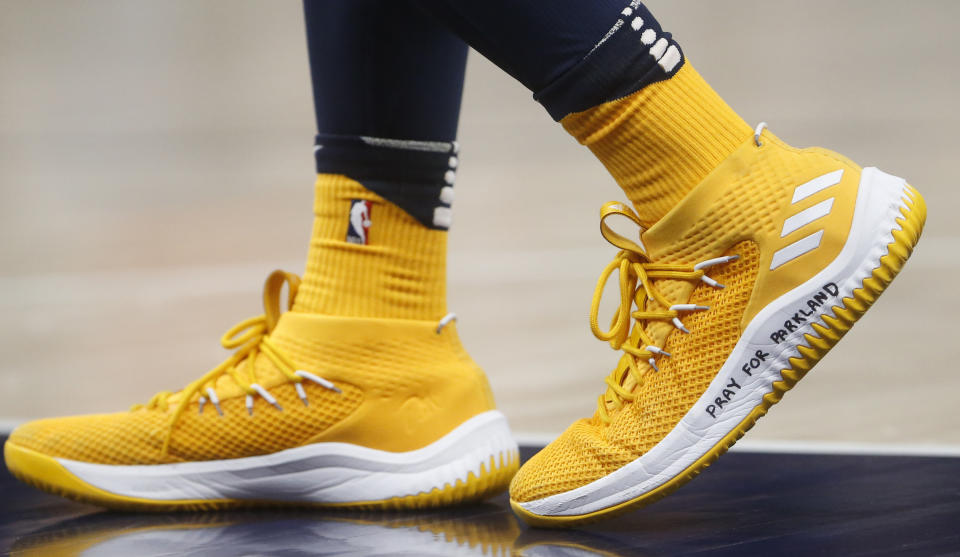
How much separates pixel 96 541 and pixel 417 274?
36 centimetres

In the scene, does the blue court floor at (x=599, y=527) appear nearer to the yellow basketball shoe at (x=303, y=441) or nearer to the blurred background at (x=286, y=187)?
the yellow basketball shoe at (x=303, y=441)

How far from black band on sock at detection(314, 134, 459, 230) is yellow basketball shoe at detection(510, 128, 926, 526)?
23 cm

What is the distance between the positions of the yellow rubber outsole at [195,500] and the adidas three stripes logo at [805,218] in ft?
1.07

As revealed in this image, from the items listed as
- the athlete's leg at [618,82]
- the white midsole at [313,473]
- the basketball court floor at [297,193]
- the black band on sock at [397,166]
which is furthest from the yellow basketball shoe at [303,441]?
the basketball court floor at [297,193]

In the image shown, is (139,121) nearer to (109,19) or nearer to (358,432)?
(109,19)

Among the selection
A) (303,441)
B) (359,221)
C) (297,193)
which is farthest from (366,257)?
(297,193)

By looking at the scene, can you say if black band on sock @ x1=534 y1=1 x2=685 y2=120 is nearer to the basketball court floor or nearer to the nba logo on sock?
the nba logo on sock

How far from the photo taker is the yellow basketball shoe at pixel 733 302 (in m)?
0.68

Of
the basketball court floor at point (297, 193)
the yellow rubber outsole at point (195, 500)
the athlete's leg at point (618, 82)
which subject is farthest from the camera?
the basketball court floor at point (297, 193)

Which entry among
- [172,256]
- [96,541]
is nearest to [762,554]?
[96,541]

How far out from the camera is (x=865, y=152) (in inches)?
78.7

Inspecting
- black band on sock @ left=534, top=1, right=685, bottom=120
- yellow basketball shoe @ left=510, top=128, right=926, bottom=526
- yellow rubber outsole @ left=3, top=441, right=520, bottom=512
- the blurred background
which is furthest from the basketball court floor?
black band on sock @ left=534, top=1, right=685, bottom=120

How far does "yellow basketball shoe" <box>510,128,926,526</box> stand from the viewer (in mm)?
678

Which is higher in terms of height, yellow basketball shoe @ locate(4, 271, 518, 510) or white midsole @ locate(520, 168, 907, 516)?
white midsole @ locate(520, 168, 907, 516)
